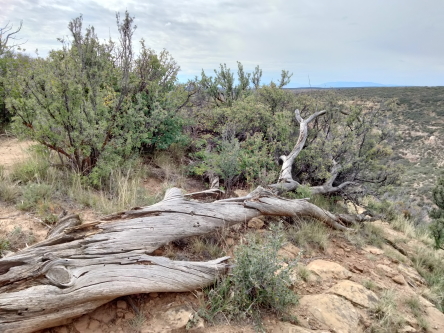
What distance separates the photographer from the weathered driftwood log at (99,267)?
2186 millimetres

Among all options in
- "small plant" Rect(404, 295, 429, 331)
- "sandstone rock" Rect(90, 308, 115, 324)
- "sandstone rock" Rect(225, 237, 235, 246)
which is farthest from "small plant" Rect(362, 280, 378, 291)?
"sandstone rock" Rect(90, 308, 115, 324)

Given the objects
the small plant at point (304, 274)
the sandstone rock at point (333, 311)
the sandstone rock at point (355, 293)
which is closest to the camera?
the sandstone rock at point (333, 311)

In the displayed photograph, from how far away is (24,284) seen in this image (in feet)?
7.45

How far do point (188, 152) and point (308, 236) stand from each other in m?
4.28

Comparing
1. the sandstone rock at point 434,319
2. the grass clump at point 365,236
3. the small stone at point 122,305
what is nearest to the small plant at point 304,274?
the sandstone rock at point 434,319

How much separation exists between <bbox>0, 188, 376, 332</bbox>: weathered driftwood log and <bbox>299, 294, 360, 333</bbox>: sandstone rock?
1015mm

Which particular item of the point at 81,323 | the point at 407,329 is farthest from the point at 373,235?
the point at 81,323

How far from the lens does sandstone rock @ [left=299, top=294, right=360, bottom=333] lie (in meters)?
2.92

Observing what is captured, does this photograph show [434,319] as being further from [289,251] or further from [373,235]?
[373,235]

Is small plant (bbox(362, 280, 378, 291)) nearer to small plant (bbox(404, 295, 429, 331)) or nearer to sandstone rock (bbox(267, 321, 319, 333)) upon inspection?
small plant (bbox(404, 295, 429, 331))

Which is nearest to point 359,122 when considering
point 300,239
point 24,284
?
point 300,239

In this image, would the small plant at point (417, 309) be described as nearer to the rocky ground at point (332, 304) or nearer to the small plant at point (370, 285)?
the rocky ground at point (332, 304)

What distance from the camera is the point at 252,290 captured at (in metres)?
2.81

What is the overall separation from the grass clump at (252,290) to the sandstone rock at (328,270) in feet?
3.32
